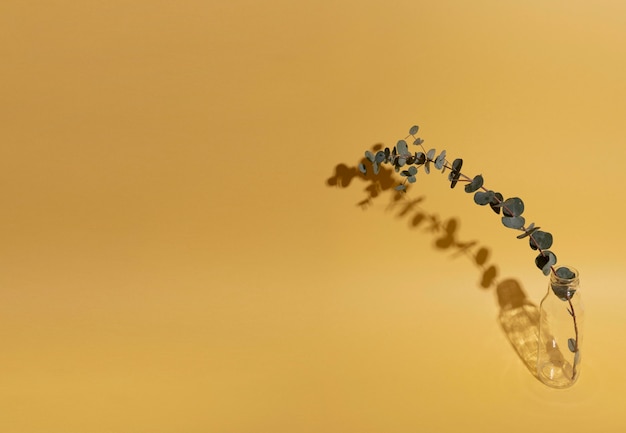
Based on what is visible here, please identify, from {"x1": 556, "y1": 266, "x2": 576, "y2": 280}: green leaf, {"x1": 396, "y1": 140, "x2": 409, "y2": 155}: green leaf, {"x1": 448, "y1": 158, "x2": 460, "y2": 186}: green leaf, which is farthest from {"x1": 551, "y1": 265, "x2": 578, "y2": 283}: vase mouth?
{"x1": 396, "y1": 140, "x2": 409, "y2": 155}: green leaf

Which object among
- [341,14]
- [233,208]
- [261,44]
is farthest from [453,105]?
[233,208]

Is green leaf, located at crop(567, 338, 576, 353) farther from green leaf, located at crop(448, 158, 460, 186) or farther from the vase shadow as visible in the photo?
green leaf, located at crop(448, 158, 460, 186)

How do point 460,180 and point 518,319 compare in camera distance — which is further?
point 518,319

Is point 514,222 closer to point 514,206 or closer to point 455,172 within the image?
point 514,206

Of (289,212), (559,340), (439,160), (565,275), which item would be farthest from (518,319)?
(289,212)

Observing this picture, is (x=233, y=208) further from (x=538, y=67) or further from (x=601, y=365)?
(x=601, y=365)

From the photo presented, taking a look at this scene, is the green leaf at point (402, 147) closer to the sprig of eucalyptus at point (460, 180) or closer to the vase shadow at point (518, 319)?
the sprig of eucalyptus at point (460, 180)

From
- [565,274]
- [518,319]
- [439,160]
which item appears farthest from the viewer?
[518,319]
